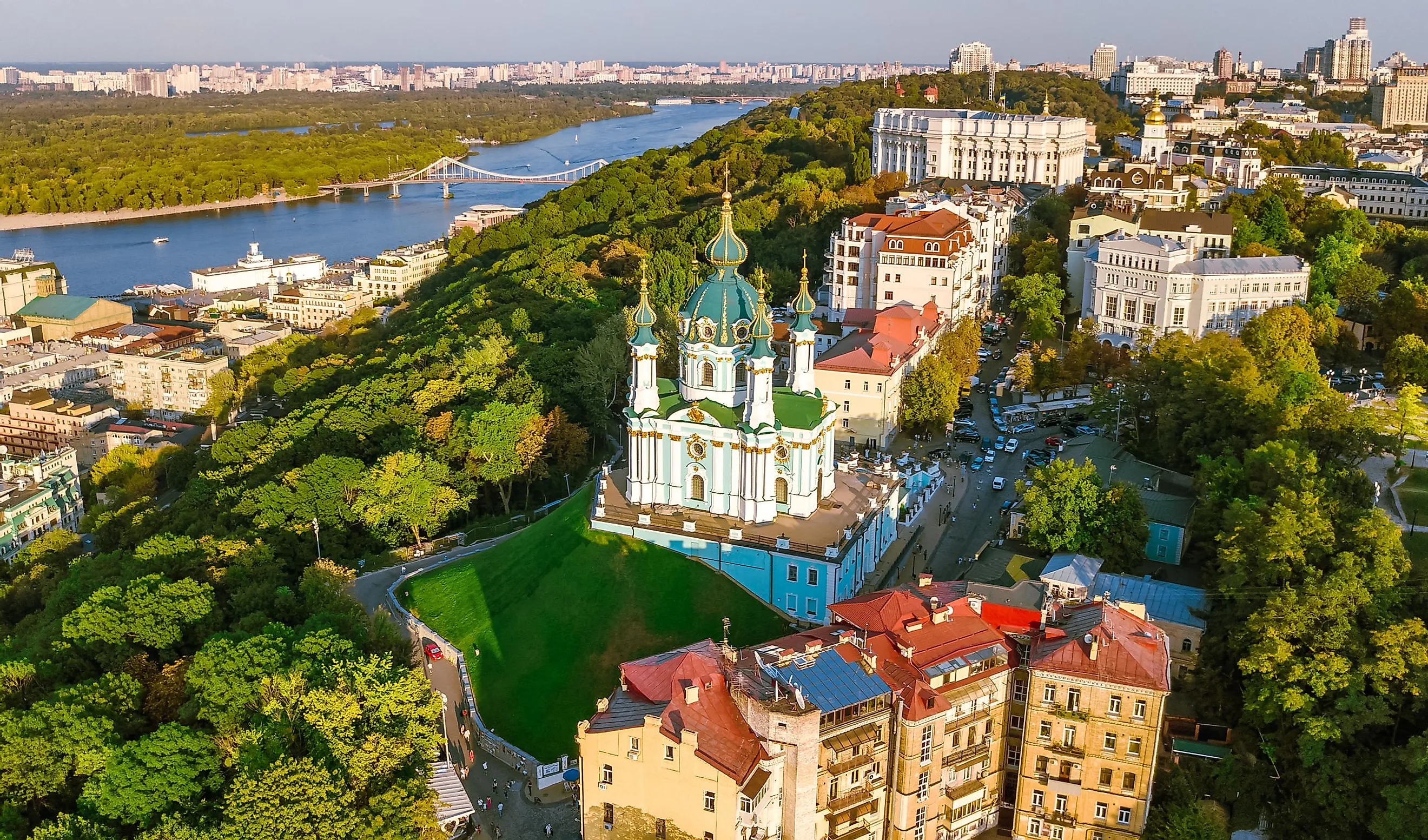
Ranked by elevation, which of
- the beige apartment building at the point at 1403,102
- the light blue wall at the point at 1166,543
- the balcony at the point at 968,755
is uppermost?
the beige apartment building at the point at 1403,102

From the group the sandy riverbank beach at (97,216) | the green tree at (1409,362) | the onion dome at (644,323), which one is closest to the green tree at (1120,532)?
the onion dome at (644,323)

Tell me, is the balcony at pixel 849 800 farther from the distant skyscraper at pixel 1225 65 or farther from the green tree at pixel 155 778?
the distant skyscraper at pixel 1225 65

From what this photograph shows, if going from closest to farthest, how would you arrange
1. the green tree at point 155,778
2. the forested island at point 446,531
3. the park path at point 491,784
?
the forested island at point 446,531, the green tree at point 155,778, the park path at point 491,784

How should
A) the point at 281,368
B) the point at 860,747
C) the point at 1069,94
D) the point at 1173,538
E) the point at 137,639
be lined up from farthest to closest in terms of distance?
the point at 1069,94
the point at 281,368
the point at 1173,538
the point at 137,639
the point at 860,747

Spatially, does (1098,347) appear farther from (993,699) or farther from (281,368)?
(281,368)

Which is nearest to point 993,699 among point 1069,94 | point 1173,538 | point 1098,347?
point 1173,538

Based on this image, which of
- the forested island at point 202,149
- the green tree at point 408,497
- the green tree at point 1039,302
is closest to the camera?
the green tree at point 408,497

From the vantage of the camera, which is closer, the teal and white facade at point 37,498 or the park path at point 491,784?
the park path at point 491,784
